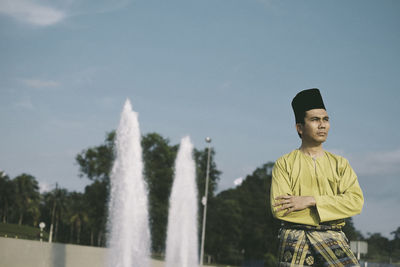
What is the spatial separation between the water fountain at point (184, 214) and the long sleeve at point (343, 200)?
26365 millimetres

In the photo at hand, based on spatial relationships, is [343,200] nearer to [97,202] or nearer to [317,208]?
[317,208]

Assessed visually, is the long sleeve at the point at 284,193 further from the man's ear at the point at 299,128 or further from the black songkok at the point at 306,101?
the black songkok at the point at 306,101

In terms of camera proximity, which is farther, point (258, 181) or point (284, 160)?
point (258, 181)

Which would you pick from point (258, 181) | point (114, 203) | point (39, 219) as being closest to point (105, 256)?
point (114, 203)

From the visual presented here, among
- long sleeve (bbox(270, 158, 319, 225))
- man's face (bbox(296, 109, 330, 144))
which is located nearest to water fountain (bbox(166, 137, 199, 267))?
long sleeve (bbox(270, 158, 319, 225))

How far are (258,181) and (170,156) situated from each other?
2629 centimetres

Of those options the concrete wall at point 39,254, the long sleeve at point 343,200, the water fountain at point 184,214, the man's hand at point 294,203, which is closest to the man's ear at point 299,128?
the long sleeve at point 343,200

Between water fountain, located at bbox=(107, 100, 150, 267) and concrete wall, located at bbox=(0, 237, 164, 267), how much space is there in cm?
320

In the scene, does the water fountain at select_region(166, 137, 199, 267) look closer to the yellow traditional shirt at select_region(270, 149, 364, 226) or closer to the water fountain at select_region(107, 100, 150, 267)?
the water fountain at select_region(107, 100, 150, 267)

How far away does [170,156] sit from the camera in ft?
153

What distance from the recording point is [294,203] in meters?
2.99

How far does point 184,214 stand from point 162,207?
10764 millimetres

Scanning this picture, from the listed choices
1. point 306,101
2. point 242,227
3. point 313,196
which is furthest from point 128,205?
point 242,227

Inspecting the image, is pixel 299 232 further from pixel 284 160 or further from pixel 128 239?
pixel 128 239
